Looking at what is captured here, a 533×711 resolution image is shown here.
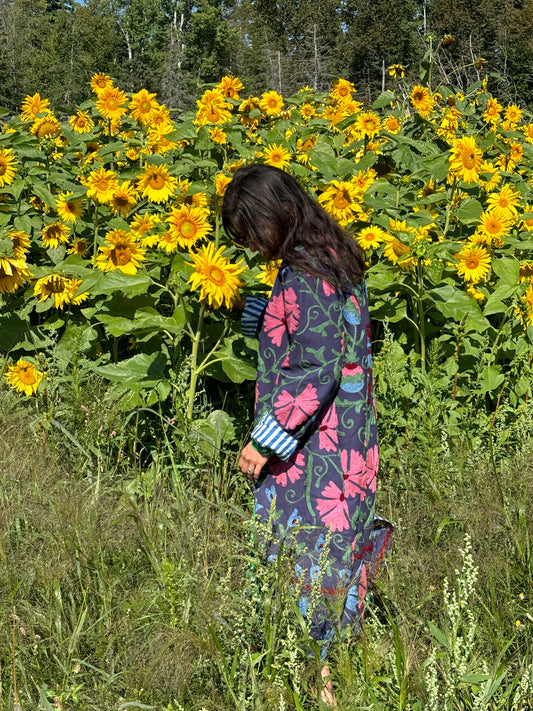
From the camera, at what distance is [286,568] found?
2.06 m

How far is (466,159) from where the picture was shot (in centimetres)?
338

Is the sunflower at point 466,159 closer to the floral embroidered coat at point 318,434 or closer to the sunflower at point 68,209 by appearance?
the floral embroidered coat at point 318,434

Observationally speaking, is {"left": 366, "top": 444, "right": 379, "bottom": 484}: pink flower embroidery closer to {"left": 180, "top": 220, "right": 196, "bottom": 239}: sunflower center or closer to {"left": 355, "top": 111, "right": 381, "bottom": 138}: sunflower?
{"left": 180, "top": 220, "right": 196, "bottom": 239}: sunflower center

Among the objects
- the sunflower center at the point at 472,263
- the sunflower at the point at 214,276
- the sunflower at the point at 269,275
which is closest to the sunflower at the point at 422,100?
the sunflower center at the point at 472,263

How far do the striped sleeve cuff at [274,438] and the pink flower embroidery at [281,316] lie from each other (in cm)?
23

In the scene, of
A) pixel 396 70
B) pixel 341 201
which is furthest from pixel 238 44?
pixel 341 201

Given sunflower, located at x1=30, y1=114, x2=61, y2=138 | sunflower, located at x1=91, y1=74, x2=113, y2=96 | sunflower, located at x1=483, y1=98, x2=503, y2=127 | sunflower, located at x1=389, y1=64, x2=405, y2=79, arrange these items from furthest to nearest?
sunflower, located at x1=389, y1=64, x2=405, y2=79, sunflower, located at x1=483, y1=98, x2=503, y2=127, sunflower, located at x1=91, y1=74, x2=113, y2=96, sunflower, located at x1=30, y1=114, x2=61, y2=138

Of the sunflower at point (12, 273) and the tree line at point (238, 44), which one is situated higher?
the tree line at point (238, 44)

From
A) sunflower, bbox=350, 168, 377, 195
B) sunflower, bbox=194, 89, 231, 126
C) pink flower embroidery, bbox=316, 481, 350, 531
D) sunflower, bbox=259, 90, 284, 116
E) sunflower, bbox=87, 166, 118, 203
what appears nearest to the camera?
pink flower embroidery, bbox=316, 481, 350, 531

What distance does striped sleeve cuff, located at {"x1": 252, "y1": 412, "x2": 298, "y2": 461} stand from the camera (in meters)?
2.03

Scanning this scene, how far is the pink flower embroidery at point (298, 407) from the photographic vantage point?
2.01m

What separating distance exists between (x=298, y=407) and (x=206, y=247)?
0.92 metres

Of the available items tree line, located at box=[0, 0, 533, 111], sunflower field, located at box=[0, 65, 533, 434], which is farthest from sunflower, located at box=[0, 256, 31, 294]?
tree line, located at box=[0, 0, 533, 111]

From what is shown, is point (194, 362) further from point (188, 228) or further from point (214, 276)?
point (188, 228)
